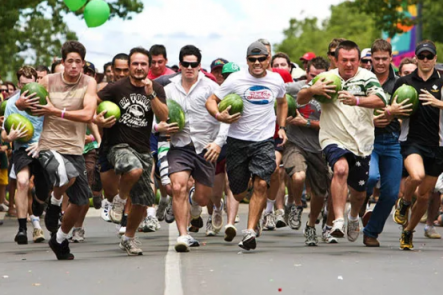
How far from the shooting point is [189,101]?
1442 centimetres

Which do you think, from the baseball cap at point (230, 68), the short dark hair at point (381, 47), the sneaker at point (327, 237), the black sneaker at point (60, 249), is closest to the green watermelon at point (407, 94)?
the short dark hair at point (381, 47)

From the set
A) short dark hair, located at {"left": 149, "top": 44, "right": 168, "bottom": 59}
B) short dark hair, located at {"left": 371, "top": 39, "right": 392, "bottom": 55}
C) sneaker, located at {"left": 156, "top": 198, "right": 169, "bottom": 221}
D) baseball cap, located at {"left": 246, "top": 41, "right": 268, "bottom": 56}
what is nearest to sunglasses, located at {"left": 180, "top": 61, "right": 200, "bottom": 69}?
baseball cap, located at {"left": 246, "top": 41, "right": 268, "bottom": 56}

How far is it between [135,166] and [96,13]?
23.4 ft

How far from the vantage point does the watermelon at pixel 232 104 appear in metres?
13.4

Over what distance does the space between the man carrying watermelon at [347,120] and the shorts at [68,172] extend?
2.58m

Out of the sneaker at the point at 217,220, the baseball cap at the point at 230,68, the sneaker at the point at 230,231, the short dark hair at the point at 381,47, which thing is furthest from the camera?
the baseball cap at the point at 230,68

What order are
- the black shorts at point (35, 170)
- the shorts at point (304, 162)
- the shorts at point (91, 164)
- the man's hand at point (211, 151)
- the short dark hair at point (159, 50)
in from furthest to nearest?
the shorts at point (91, 164), the short dark hair at point (159, 50), the shorts at point (304, 162), the black shorts at point (35, 170), the man's hand at point (211, 151)

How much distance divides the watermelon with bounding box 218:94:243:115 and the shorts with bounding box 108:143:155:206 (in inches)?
40.0

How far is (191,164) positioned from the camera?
1399 centimetres

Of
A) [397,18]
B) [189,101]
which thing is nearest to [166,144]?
[189,101]

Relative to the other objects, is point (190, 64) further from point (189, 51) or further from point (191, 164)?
point (191, 164)

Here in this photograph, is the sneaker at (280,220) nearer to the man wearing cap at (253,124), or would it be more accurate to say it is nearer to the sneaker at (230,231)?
the sneaker at (230,231)

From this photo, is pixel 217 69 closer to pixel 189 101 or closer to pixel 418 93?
pixel 189 101

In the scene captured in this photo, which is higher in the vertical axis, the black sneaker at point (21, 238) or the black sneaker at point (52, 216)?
the black sneaker at point (52, 216)
